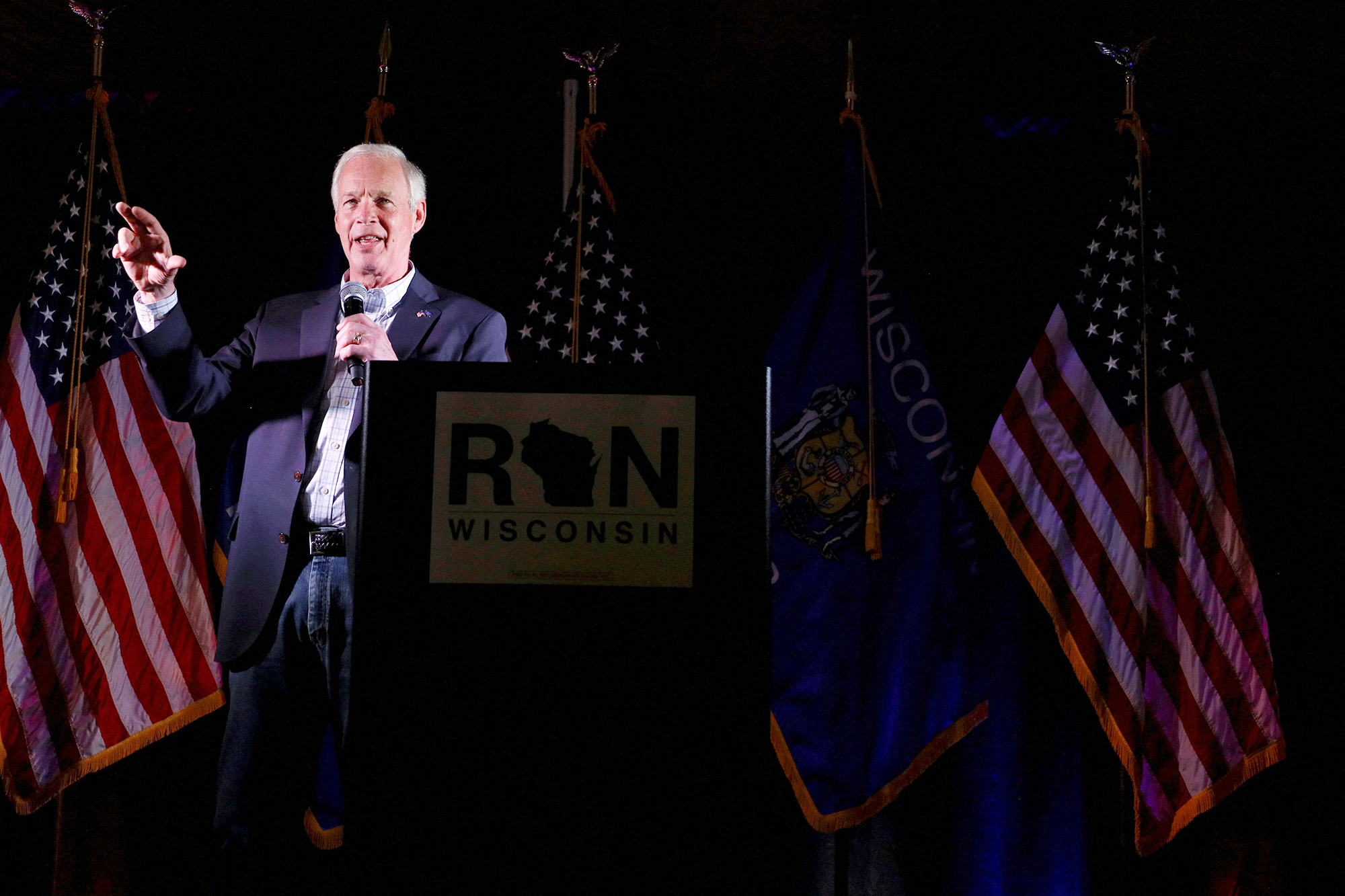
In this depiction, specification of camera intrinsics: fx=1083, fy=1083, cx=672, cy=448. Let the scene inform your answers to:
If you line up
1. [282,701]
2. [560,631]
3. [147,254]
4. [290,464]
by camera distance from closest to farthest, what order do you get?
[560,631] → [147,254] → [282,701] → [290,464]

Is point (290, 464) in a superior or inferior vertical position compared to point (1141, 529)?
superior

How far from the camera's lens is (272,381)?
2.87 m

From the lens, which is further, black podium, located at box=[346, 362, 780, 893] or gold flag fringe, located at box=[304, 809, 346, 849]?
gold flag fringe, located at box=[304, 809, 346, 849]

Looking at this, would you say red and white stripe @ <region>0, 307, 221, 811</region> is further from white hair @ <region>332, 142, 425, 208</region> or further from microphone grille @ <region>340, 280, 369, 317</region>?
microphone grille @ <region>340, 280, 369, 317</region>

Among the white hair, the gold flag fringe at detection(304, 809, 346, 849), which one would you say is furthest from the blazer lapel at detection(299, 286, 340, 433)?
the gold flag fringe at detection(304, 809, 346, 849)

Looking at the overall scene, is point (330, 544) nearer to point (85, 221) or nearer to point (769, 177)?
point (85, 221)

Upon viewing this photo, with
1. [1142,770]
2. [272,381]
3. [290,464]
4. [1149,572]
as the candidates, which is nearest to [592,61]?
[272,381]

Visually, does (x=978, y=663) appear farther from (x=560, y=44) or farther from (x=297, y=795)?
(x=560, y=44)

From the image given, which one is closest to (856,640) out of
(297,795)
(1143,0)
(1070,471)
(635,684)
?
(1070,471)

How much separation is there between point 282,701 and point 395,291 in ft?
3.60

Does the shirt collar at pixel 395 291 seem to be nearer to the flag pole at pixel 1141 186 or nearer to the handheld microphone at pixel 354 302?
the handheld microphone at pixel 354 302

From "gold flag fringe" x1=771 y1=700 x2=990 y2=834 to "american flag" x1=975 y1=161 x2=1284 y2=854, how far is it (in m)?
0.36

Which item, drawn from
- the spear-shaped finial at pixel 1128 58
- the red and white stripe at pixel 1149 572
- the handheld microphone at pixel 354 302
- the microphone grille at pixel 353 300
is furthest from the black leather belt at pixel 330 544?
the spear-shaped finial at pixel 1128 58

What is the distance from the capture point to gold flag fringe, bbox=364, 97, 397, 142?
299 centimetres
